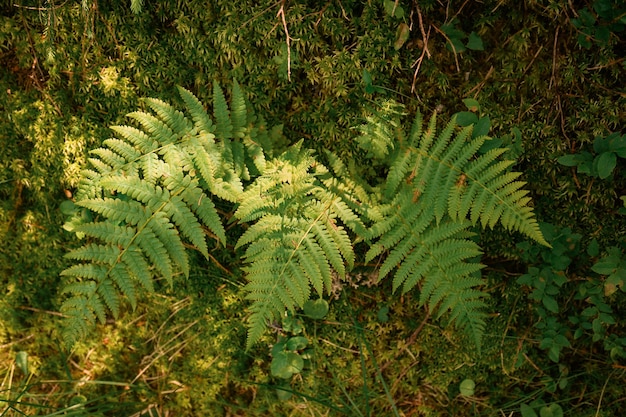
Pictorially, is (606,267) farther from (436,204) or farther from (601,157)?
(436,204)

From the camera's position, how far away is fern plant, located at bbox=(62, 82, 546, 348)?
8.49 ft

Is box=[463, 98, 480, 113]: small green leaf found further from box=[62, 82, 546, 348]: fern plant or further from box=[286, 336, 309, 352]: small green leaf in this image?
box=[286, 336, 309, 352]: small green leaf

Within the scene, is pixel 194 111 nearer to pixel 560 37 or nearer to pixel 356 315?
pixel 356 315

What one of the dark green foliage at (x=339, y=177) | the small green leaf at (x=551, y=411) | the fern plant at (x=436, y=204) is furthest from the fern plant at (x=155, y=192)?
the small green leaf at (x=551, y=411)

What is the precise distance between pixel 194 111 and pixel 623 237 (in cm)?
286

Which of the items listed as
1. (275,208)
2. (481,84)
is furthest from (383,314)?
(481,84)

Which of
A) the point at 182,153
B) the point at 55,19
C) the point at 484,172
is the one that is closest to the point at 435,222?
the point at 484,172

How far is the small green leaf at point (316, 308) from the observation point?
10.7ft

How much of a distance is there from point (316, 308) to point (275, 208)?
0.94 m

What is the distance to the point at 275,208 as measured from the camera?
2.73 m

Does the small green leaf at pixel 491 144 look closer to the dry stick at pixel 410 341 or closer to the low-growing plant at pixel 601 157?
the low-growing plant at pixel 601 157

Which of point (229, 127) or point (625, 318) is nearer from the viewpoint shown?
point (229, 127)

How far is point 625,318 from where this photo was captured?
10.5ft

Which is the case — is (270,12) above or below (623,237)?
above
